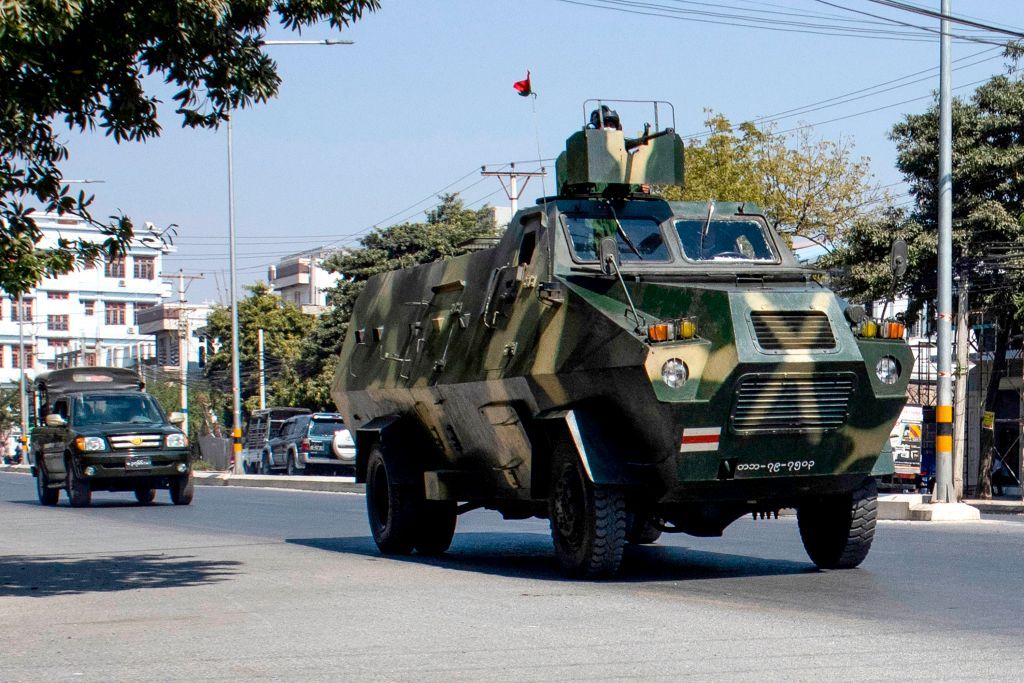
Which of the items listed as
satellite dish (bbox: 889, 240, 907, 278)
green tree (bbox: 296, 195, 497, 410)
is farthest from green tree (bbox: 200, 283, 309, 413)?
satellite dish (bbox: 889, 240, 907, 278)

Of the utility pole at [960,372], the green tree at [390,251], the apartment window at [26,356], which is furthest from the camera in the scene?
the apartment window at [26,356]

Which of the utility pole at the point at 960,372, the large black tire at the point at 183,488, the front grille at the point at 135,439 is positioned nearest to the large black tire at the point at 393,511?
the front grille at the point at 135,439

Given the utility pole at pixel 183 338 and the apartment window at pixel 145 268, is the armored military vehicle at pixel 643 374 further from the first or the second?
the apartment window at pixel 145 268

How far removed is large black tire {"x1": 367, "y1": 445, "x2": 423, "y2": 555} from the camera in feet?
50.2

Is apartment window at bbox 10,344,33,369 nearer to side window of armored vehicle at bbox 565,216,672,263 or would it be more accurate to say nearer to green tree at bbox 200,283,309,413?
green tree at bbox 200,283,309,413

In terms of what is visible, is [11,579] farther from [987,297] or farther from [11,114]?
[987,297]

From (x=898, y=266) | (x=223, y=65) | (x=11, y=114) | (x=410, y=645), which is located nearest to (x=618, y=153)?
(x=898, y=266)

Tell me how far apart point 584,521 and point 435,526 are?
367 cm

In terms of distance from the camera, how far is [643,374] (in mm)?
11164

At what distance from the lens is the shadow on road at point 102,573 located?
12672mm

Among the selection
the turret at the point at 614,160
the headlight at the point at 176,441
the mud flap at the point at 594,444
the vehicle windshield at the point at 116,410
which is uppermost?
the turret at the point at 614,160

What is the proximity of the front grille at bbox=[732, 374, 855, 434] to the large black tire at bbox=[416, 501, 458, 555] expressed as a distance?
480 centimetres

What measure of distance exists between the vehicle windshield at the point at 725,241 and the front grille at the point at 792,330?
1628 millimetres

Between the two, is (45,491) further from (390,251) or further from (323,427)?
(390,251)
